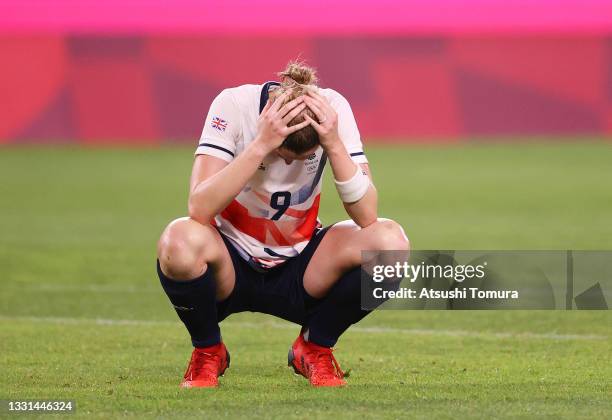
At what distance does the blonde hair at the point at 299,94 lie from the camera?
4.64 metres

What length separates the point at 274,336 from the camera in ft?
21.0

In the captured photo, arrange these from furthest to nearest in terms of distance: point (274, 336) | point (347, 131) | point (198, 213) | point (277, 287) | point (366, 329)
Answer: point (366, 329)
point (274, 336)
point (277, 287)
point (347, 131)
point (198, 213)

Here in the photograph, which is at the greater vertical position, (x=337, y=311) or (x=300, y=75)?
(x=300, y=75)

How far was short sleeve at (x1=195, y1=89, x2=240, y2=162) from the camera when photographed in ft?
15.9

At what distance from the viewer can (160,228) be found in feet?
36.7

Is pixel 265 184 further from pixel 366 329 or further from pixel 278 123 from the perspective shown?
pixel 366 329

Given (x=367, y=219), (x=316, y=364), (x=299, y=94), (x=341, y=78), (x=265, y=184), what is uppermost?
(x=299, y=94)

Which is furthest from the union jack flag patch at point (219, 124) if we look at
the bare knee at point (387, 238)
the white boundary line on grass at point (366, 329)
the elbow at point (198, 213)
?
the white boundary line on grass at point (366, 329)

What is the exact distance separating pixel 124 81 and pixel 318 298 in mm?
15124

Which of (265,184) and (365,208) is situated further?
(265,184)

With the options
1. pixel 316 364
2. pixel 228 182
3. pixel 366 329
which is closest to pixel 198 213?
pixel 228 182

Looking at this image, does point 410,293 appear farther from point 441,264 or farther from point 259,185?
point 259,185

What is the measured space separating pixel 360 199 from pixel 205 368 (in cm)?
89

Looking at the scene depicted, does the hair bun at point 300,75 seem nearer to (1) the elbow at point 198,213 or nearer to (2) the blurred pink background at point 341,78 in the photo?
(1) the elbow at point 198,213
